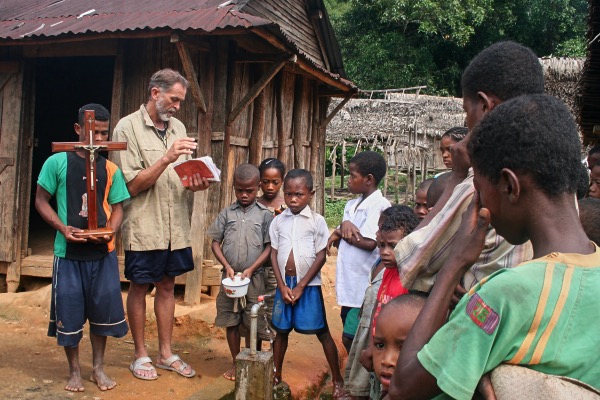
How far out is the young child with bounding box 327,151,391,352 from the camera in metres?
4.09

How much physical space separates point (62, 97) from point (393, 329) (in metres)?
10.6

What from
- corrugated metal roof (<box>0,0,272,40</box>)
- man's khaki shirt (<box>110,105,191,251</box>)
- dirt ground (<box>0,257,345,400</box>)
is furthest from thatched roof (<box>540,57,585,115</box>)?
man's khaki shirt (<box>110,105,191,251</box>)

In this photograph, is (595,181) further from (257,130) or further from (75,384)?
(257,130)

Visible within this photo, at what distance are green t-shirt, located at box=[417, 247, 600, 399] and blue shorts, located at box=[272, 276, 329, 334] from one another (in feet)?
9.60

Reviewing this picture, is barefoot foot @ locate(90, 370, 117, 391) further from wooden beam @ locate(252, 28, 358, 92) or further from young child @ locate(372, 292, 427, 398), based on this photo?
wooden beam @ locate(252, 28, 358, 92)

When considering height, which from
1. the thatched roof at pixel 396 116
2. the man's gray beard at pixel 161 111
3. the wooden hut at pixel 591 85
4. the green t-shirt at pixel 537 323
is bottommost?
the green t-shirt at pixel 537 323

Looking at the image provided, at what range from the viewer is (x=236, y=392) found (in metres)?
3.53

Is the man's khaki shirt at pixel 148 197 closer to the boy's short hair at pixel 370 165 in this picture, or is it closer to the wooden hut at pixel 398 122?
the boy's short hair at pixel 370 165

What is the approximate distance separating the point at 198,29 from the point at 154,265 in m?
2.24

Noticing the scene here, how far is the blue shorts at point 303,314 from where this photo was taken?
160 inches

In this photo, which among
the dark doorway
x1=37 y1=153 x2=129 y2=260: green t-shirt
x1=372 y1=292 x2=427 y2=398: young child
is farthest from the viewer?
the dark doorway

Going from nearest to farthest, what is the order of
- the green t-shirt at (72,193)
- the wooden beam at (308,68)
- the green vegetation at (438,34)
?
the green t-shirt at (72,193) < the wooden beam at (308,68) < the green vegetation at (438,34)

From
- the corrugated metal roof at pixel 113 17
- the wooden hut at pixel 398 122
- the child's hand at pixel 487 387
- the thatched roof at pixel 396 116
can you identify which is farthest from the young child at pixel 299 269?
the thatched roof at pixel 396 116

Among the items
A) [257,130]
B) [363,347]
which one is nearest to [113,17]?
[257,130]
